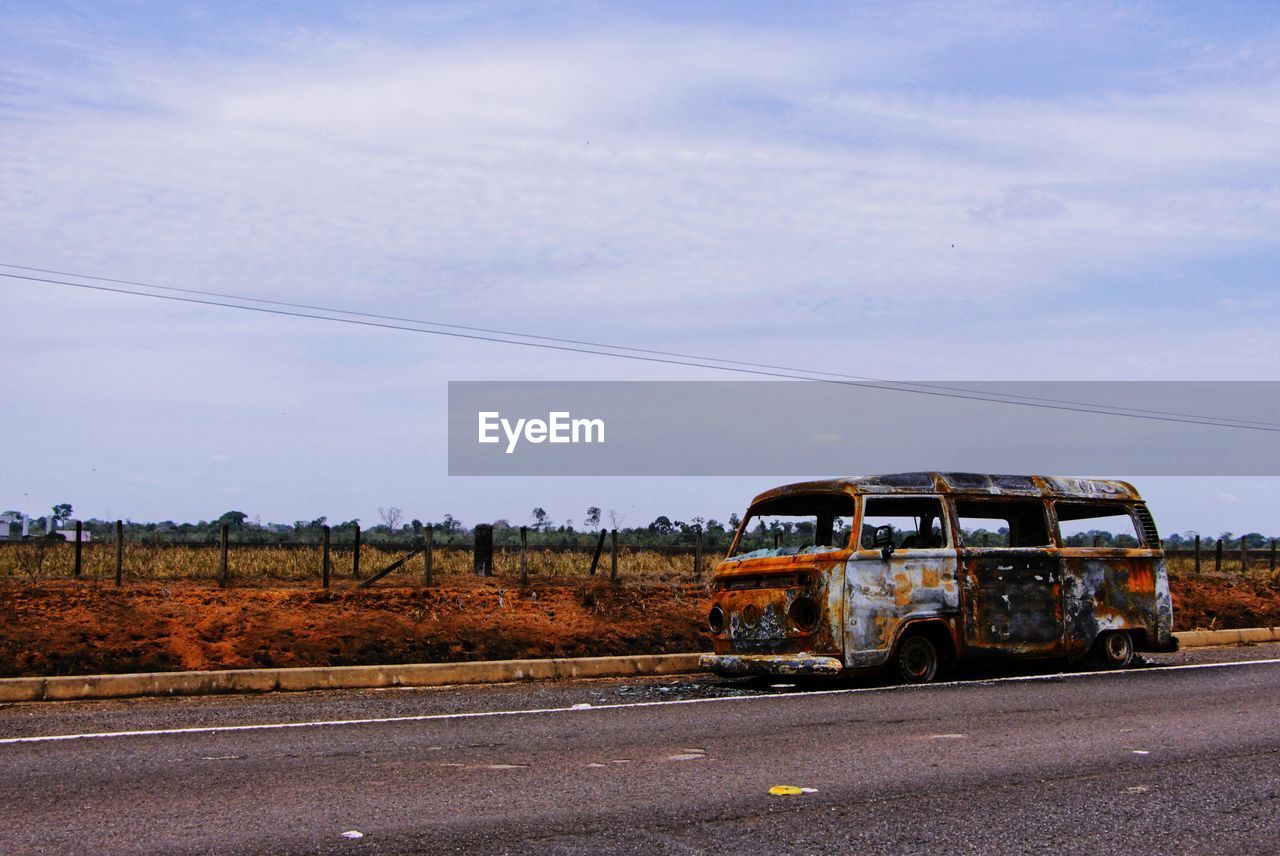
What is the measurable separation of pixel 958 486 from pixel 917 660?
183 centimetres

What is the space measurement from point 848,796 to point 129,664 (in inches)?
373

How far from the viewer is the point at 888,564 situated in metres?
12.5

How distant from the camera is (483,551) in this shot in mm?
26000

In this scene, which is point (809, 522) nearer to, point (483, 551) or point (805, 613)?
point (805, 613)

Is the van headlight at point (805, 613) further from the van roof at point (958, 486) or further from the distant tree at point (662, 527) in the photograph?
the distant tree at point (662, 527)

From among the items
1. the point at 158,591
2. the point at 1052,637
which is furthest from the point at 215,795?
the point at 158,591

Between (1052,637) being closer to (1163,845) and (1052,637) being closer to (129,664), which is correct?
(1163,845)

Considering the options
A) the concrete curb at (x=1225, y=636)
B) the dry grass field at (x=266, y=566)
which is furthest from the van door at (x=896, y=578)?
the dry grass field at (x=266, y=566)

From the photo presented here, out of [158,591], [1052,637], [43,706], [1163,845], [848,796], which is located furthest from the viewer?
[158,591]

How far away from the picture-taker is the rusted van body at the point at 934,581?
483 inches

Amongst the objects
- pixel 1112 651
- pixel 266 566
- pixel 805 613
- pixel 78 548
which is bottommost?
pixel 1112 651

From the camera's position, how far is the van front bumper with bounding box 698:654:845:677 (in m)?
12.0

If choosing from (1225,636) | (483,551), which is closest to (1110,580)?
(1225,636)

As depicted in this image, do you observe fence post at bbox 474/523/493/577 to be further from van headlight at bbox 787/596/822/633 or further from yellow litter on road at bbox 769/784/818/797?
yellow litter on road at bbox 769/784/818/797
